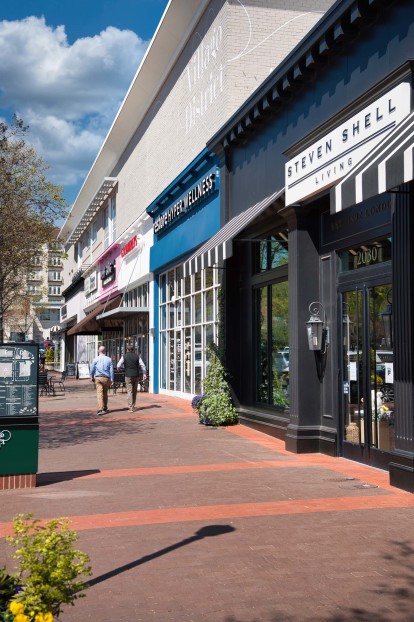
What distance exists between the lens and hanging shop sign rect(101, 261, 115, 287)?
120 ft

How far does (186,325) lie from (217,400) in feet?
23.0

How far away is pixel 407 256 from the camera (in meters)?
8.31

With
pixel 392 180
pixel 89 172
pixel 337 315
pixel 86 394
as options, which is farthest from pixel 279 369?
pixel 89 172

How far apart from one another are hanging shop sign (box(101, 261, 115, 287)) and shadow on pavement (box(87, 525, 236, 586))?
3024 centimetres

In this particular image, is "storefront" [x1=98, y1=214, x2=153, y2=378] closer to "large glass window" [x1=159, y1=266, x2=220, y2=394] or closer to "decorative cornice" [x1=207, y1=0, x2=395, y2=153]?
"large glass window" [x1=159, y1=266, x2=220, y2=394]

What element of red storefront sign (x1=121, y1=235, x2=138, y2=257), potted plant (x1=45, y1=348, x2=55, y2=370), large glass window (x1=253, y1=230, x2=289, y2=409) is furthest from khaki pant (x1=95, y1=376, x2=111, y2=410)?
potted plant (x1=45, y1=348, x2=55, y2=370)

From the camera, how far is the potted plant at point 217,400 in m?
15.5

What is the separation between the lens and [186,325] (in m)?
22.3

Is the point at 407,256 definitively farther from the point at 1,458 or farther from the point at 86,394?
the point at 86,394

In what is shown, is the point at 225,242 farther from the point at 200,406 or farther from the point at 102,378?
the point at 102,378

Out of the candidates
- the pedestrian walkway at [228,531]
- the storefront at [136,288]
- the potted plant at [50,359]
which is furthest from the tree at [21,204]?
the potted plant at [50,359]

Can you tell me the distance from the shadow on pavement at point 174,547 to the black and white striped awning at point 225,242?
703cm

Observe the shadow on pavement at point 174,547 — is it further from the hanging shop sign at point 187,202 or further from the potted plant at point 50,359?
the potted plant at point 50,359

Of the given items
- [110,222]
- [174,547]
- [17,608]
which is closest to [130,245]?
[110,222]
